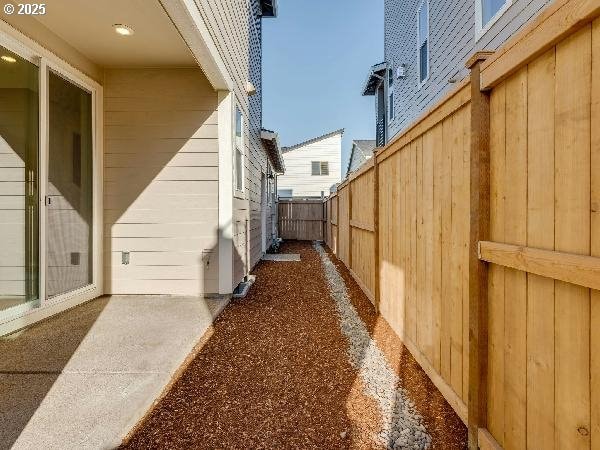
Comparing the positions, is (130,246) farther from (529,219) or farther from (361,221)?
(529,219)

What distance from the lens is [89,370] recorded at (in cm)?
249

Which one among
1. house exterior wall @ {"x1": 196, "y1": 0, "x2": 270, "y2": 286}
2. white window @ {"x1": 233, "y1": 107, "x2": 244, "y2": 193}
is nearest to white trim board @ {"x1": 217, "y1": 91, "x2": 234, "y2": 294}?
house exterior wall @ {"x1": 196, "y1": 0, "x2": 270, "y2": 286}

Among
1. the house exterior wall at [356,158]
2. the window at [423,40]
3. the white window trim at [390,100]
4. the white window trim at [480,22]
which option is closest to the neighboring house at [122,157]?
the white window trim at [480,22]

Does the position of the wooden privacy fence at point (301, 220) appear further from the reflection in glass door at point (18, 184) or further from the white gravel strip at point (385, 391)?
the reflection in glass door at point (18, 184)

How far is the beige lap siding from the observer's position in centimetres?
456

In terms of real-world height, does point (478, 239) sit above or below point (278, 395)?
above

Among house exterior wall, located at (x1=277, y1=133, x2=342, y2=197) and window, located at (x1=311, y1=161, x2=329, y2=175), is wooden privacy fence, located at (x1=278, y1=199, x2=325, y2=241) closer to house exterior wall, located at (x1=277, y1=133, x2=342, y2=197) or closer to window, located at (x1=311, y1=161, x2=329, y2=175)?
house exterior wall, located at (x1=277, y1=133, x2=342, y2=197)

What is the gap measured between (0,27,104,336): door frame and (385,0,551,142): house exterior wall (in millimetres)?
5158

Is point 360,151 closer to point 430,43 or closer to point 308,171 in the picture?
point 308,171

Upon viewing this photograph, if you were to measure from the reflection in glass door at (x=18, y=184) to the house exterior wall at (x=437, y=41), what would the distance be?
5.34 metres

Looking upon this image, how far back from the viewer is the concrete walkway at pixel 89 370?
5.95ft

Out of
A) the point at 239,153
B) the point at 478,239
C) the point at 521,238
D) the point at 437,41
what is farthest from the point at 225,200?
the point at 437,41

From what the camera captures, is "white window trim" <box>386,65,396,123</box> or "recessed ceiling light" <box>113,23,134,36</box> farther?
"white window trim" <box>386,65,396,123</box>

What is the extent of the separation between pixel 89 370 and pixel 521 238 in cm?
268
